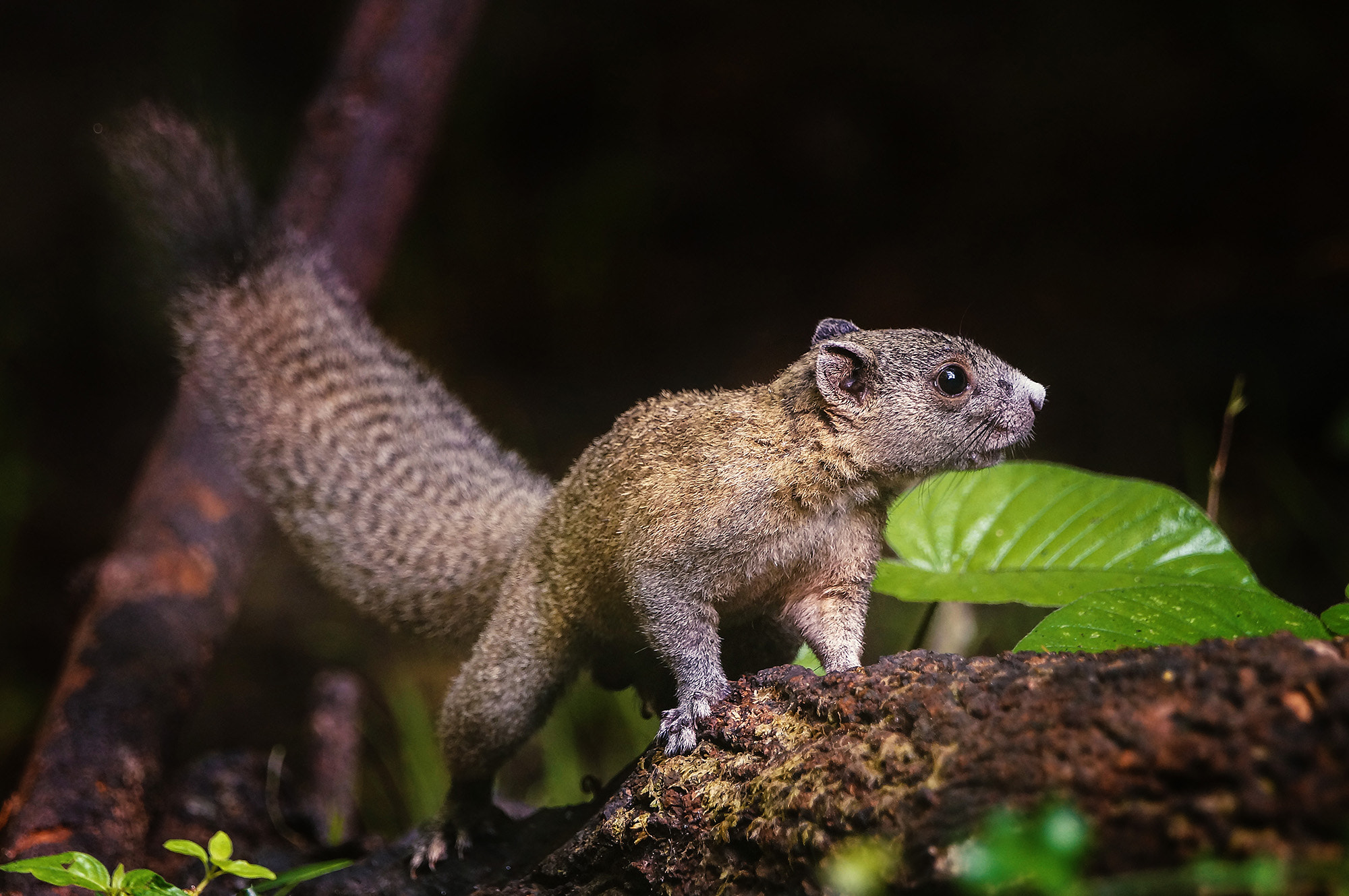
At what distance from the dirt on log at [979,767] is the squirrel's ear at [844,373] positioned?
0.93 meters

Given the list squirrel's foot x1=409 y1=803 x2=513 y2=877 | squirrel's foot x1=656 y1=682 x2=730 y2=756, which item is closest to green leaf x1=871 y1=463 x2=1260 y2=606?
squirrel's foot x1=656 y1=682 x2=730 y2=756

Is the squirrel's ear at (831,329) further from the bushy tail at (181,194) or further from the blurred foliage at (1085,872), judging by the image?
the bushy tail at (181,194)

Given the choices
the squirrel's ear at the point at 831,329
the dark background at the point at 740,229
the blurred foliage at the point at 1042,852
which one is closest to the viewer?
the blurred foliage at the point at 1042,852

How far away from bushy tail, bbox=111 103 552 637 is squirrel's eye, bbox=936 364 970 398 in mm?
1721

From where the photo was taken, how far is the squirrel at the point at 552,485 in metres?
2.99

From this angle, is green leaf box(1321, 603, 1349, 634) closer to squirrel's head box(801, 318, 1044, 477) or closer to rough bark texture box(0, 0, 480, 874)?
squirrel's head box(801, 318, 1044, 477)

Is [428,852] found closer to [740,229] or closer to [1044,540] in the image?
[1044,540]

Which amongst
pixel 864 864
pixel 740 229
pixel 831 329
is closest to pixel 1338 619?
pixel 864 864

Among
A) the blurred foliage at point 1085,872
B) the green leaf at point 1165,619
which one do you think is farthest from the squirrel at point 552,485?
the blurred foliage at point 1085,872

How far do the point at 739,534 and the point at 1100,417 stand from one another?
211 inches

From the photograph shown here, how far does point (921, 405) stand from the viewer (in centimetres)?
313

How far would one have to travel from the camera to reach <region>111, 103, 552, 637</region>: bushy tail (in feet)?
13.2

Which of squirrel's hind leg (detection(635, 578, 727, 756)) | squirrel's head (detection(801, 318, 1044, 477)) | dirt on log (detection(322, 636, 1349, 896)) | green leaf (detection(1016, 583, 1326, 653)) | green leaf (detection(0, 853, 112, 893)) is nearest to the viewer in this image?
dirt on log (detection(322, 636, 1349, 896))

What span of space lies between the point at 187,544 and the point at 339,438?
1.12m
